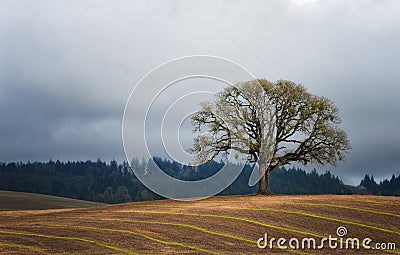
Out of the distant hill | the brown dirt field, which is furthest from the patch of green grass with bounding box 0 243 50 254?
the distant hill

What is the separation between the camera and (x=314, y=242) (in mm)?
27547

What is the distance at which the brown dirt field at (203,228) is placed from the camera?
25.8 meters

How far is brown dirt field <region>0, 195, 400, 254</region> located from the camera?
25766 millimetres

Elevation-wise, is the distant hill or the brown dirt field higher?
the brown dirt field

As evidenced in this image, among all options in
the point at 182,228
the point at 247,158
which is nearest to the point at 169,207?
the point at 182,228

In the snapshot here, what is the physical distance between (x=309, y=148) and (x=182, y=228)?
28428 mm

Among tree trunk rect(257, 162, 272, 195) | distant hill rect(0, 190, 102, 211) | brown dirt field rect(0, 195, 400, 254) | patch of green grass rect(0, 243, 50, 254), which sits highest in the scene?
tree trunk rect(257, 162, 272, 195)

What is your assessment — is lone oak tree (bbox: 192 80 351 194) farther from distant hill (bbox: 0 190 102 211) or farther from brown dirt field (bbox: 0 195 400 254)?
distant hill (bbox: 0 190 102 211)

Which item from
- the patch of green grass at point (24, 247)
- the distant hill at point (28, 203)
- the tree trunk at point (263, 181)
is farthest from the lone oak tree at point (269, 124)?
the distant hill at point (28, 203)

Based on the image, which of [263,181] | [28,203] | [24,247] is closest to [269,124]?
[263,181]

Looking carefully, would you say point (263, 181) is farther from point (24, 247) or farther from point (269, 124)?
point (24, 247)

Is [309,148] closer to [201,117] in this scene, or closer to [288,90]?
[288,90]

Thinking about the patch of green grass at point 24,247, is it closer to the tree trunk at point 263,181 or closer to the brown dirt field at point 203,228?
the brown dirt field at point 203,228

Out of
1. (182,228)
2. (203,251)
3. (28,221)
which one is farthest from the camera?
(28,221)
